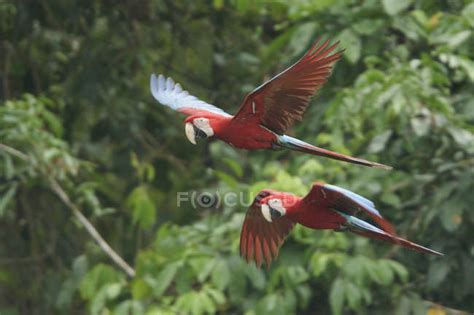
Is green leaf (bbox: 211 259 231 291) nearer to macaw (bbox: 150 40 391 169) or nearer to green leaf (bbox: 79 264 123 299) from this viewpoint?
green leaf (bbox: 79 264 123 299)

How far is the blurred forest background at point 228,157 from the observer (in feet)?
13.7

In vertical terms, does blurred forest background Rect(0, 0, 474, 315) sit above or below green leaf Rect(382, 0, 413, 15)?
below

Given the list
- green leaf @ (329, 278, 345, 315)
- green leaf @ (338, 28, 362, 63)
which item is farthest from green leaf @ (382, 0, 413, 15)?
green leaf @ (329, 278, 345, 315)

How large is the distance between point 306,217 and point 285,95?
0.29 m

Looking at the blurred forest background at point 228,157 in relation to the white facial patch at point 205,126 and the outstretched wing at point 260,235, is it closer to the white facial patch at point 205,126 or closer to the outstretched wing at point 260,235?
the outstretched wing at point 260,235

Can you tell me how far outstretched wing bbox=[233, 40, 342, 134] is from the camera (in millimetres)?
2584

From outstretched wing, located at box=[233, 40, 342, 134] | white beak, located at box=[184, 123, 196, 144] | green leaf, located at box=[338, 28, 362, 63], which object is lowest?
white beak, located at box=[184, 123, 196, 144]

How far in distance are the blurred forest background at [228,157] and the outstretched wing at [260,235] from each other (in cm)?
111

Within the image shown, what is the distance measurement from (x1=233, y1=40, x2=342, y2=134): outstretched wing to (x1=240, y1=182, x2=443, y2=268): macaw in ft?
0.61

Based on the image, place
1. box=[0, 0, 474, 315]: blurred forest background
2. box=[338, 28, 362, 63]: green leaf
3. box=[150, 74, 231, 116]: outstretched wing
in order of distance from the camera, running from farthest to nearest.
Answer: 1. box=[338, 28, 362, 63]: green leaf
2. box=[0, 0, 474, 315]: blurred forest background
3. box=[150, 74, 231, 116]: outstretched wing

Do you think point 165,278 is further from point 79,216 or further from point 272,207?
point 272,207

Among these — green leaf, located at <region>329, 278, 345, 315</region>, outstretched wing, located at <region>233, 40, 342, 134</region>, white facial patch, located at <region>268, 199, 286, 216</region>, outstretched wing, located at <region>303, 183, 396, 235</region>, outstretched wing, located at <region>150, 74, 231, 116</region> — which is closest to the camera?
outstretched wing, located at <region>303, 183, 396, 235</region>

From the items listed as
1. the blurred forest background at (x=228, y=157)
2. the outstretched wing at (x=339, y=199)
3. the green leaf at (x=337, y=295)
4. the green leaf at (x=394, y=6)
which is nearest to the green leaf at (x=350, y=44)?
the blurred forest background at (x=228, y=157)

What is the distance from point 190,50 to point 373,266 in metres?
2.04
